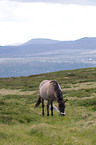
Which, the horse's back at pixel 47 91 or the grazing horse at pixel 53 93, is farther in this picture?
the horse's back at pixel 47 91

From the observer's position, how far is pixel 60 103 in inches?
625

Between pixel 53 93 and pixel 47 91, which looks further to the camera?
pixel 47 91

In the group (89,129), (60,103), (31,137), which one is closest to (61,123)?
(60,103)

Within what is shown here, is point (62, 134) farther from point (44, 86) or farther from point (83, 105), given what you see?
point (83, 105)

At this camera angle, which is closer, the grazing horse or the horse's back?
the grazing horse

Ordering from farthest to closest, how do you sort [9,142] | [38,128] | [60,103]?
[60,103] → [38,128] → [9,142]

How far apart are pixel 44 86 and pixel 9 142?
863cm

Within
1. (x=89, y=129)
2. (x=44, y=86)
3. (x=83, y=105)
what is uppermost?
(x=44, y=86)

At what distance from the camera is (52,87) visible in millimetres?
16625

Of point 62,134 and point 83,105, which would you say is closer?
point 62,134

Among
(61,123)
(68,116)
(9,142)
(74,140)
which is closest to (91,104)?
(68,116)

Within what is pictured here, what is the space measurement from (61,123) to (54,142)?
15.5 feet

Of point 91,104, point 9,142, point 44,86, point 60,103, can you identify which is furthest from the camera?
point 91,104

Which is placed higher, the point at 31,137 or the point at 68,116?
the point at 31,137
